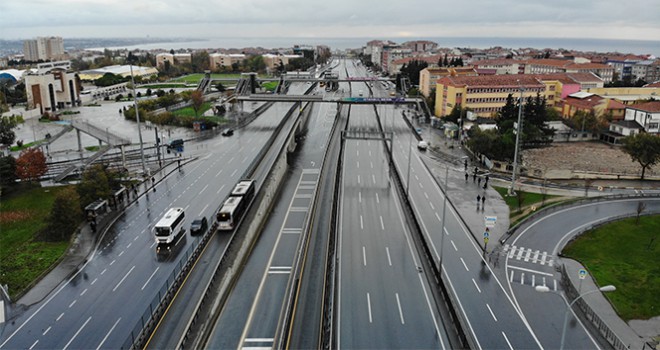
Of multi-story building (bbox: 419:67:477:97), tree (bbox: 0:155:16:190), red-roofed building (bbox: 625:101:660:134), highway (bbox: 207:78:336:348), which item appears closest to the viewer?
highway (bbox: 207:78:336:348)

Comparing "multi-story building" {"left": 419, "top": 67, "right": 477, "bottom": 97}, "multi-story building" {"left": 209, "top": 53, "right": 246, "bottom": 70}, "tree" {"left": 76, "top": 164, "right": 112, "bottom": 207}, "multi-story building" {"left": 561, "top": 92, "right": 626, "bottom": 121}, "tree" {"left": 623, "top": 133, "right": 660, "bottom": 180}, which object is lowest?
"tree" {"left": 76, "top": 164, "right": 112, "bottom": 207}

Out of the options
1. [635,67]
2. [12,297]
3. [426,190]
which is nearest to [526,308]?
[426,190]

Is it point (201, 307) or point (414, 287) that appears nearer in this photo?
point (201, 307)

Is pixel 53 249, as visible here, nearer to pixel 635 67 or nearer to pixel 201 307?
pixel 201 307

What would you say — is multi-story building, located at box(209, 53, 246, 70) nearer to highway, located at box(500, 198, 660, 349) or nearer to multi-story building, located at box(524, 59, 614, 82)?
multi-story building, located at box(524, 59, 614, 82)

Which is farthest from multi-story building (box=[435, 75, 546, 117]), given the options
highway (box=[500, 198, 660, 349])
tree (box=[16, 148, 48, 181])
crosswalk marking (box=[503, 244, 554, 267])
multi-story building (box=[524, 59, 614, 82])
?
tree (box=[16, 148, 48, 181])

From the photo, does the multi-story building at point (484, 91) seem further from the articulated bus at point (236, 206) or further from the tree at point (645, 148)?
the articulated bus at point (236, 206)
